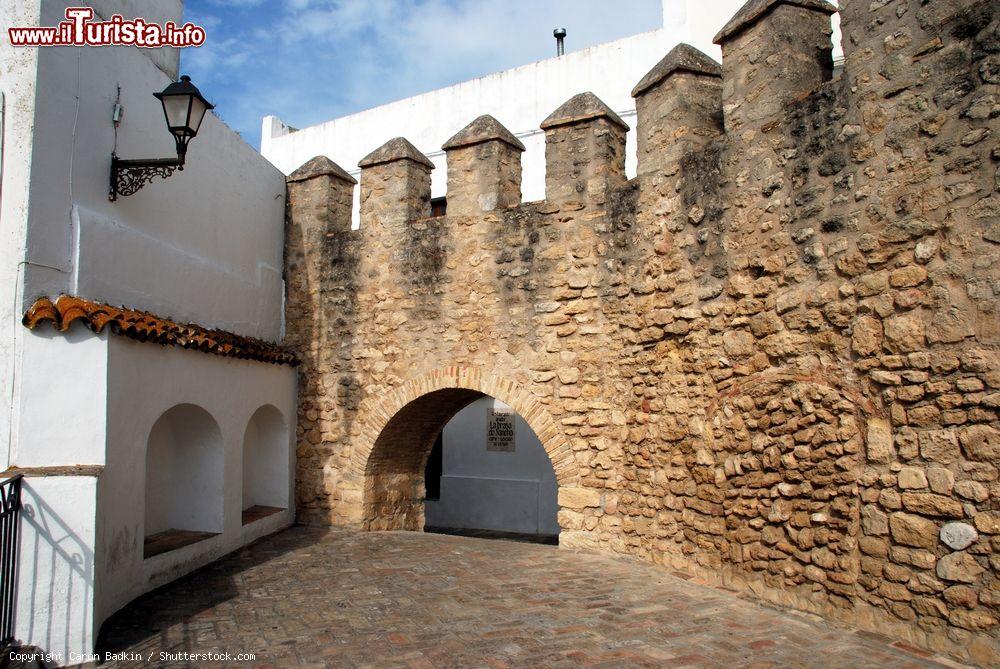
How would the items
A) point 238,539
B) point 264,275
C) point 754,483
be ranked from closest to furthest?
1. point 754,483
2. point 238,539
3. point 264,275

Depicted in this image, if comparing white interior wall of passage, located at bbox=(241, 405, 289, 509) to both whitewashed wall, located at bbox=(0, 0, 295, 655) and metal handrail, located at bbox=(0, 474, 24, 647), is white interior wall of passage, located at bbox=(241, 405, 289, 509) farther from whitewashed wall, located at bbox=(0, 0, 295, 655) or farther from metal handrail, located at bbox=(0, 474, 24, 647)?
metal handrail, located at bbox=(0, 474, 24, 647)

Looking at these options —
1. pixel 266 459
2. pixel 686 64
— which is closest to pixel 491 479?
pixel 266 459

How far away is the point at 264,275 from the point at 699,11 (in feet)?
21.5

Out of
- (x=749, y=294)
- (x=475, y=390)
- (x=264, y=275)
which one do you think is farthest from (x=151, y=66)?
(x=749, y=294)

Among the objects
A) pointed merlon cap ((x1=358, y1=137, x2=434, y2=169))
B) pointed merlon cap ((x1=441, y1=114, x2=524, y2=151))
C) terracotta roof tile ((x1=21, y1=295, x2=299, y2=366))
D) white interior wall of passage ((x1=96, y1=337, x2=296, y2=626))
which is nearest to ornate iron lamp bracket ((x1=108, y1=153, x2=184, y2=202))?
terracotta roof tile ((x1=21, y1=295, x2=299, y2=366))

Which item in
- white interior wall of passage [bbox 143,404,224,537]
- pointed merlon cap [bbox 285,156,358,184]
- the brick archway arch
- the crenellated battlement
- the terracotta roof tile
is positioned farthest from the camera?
pointed merlon cap [bbox 285,156,358,184]

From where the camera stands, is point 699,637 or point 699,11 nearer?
point 699,637

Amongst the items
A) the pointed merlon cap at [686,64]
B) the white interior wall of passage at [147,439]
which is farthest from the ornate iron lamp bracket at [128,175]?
the pointed merlon cap at [686,64]

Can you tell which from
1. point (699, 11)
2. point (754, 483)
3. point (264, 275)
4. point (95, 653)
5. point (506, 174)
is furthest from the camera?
point (699, 11)

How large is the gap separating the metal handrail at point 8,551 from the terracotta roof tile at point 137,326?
1.05 meters

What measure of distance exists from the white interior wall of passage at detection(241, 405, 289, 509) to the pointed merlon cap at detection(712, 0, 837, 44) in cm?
560

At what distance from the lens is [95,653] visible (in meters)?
4.14

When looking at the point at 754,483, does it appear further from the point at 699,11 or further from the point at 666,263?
the point at 699,11

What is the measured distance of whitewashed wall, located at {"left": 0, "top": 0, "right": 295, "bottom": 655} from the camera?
425 centimetres
